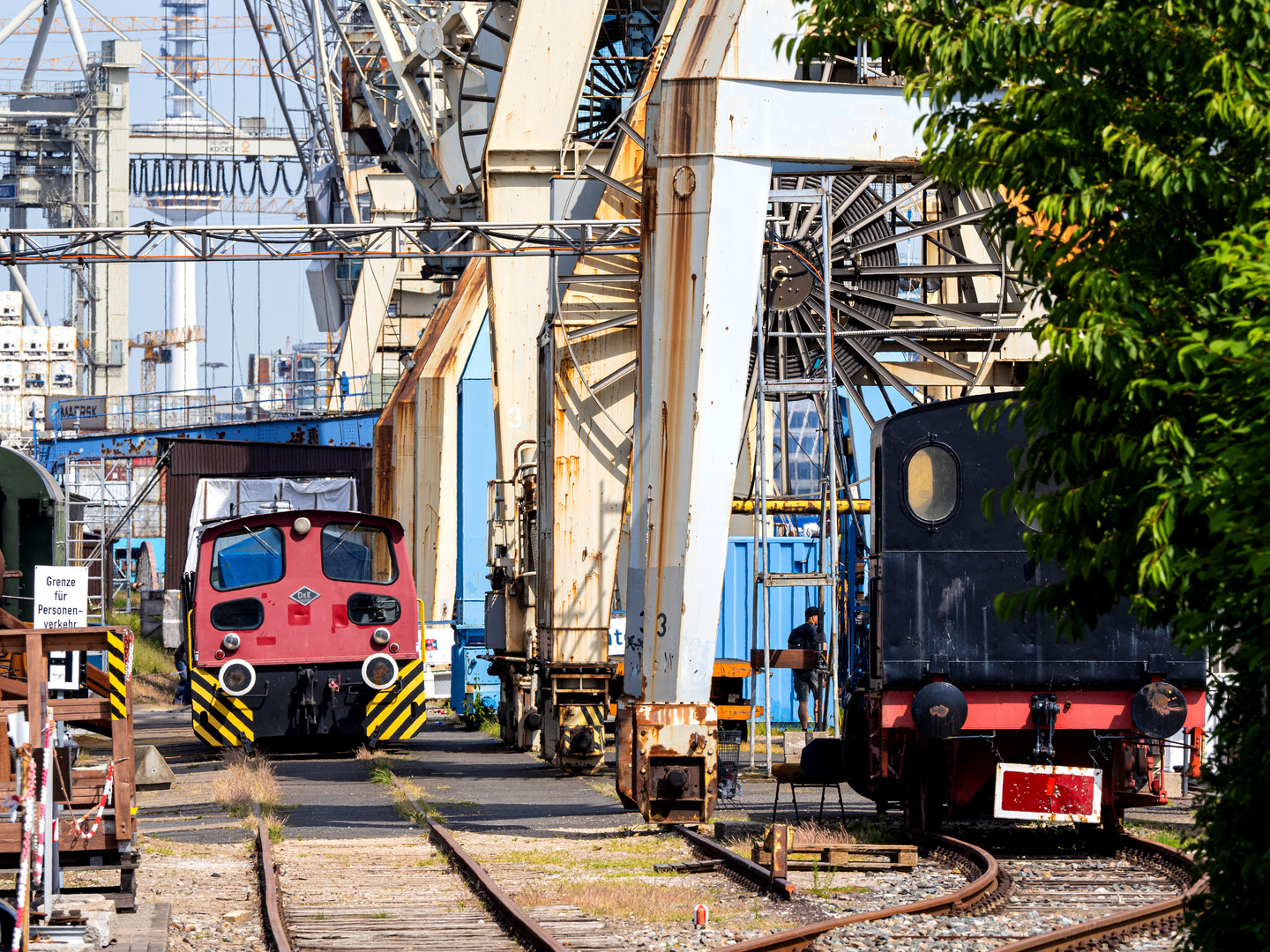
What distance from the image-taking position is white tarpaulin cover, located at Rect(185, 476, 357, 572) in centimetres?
2627

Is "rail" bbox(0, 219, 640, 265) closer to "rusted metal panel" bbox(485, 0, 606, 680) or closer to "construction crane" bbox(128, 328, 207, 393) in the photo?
"rusted metal panel" bbox(485, 0, 606, 680)

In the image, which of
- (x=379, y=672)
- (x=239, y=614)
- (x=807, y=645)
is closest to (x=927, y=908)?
(x=807, y=645)

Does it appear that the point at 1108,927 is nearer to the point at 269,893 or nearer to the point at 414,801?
the point at 269,893

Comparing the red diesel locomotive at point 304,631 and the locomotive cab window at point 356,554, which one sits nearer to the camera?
the red diesel locomotive at point 304,631


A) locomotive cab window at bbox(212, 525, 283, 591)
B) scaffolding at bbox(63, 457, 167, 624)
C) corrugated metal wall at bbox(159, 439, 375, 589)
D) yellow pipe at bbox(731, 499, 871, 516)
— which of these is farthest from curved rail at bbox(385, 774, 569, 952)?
corrugated metal wall at bbox(159, 439, 375, 589)

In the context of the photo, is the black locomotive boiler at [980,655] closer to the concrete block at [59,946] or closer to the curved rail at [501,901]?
the curved rail at [501,901]

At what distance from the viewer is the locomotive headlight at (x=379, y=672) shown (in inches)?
720

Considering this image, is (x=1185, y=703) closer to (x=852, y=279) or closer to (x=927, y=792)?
(x=927, y=792)

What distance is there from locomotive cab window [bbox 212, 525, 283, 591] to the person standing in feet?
19.2

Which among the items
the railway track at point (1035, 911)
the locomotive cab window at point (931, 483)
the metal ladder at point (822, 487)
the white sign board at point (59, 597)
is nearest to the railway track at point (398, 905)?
the railway track at point (1035, 911)

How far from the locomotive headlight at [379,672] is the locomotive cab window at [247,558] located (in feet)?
4.63

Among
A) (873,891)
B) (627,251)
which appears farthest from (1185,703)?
(627,251)

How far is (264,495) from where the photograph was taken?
26812 mm

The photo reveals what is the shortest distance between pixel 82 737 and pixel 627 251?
10.9m
